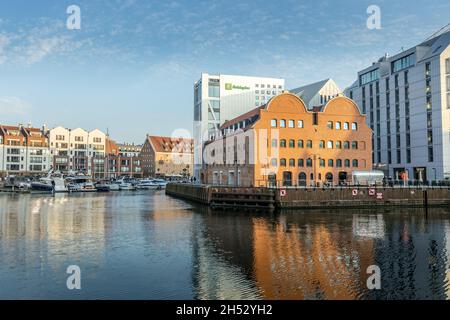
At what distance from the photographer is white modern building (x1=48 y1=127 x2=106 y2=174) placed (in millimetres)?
143375

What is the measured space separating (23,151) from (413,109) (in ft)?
420

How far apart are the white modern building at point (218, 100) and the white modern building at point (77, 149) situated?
160ft

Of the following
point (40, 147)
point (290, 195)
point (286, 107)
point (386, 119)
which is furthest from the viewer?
point (40, 147)

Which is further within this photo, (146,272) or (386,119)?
(386,119)

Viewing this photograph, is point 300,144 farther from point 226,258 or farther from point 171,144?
point 171,144

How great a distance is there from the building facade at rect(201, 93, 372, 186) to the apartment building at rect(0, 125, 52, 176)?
98.2 m

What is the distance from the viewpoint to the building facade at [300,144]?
64.3 m

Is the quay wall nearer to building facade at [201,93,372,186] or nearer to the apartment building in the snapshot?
building facade at [201,93,372,186]

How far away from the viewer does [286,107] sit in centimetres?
6625

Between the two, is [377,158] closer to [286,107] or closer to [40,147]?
[286,107]

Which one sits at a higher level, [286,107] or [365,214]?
[286,107]

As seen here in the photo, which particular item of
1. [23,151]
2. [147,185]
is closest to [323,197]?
[147,185]
